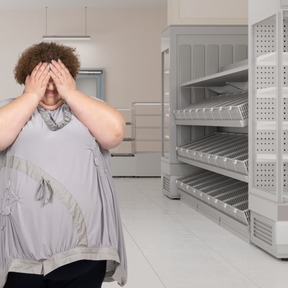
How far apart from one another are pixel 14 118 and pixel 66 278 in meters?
0.48

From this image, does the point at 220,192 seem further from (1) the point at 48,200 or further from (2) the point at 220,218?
(1) the point at 48,200

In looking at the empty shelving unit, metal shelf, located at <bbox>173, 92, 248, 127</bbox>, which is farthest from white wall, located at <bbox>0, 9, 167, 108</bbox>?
metal shelf, located at <bbox>173, 92, 248, 127</bbox>

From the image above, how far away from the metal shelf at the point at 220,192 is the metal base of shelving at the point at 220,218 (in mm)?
41

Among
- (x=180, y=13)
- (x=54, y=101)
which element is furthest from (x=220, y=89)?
(x=54, y=101)

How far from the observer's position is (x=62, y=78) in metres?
1.89

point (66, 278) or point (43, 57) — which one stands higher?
point (43, 57)

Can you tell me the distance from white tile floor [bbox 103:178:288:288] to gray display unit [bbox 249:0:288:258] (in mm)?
222

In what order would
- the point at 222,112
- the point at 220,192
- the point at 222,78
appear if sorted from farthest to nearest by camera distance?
1. the point at 222,78
2. the point at 220,192
3. the point at 222,112

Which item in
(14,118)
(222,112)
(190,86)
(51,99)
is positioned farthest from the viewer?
(190,86)

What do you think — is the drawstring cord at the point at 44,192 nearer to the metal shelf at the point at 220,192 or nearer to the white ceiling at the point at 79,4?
the metal shelf at the point at 220,192

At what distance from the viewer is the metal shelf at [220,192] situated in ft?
19.2

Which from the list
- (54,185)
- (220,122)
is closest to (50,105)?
(54,185)

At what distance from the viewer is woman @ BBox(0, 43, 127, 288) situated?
185cm

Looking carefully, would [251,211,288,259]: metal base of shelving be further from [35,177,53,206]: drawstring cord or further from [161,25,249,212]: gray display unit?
[35,177,53,206]: drawstring cord
